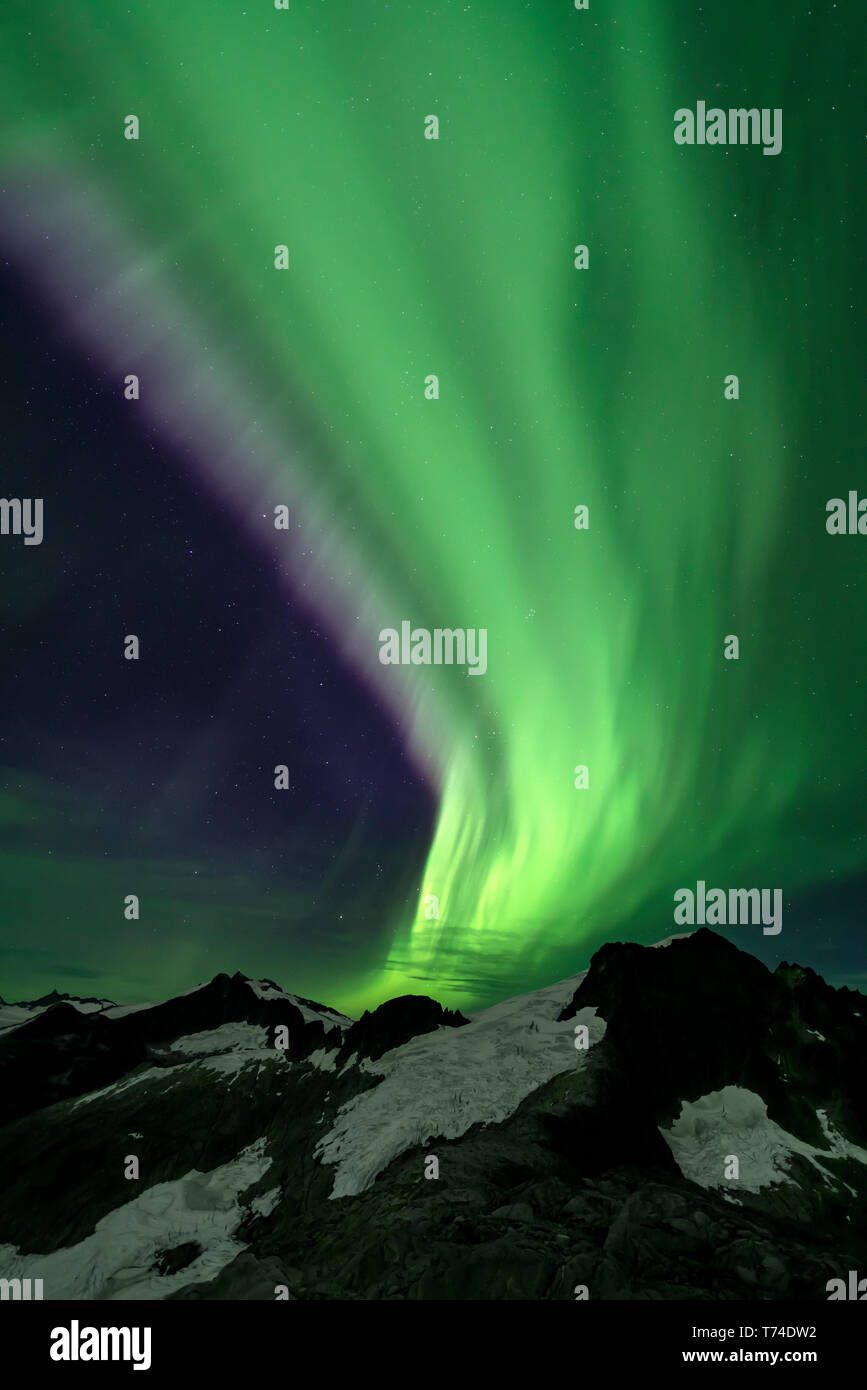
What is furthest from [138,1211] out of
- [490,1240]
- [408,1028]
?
[490,1240]

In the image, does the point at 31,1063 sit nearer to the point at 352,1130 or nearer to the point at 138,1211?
the point at 138,1211

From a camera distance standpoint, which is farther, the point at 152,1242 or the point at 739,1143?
the point at 739,1143

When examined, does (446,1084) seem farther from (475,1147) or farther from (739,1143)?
(739,1143)

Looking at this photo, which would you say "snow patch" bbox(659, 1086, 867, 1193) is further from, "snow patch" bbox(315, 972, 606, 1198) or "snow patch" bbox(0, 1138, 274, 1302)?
"snow patch" bbox(0, 1138, 274, 1302)

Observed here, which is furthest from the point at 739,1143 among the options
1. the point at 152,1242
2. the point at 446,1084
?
the point at 152,1242

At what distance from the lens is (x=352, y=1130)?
240 feet

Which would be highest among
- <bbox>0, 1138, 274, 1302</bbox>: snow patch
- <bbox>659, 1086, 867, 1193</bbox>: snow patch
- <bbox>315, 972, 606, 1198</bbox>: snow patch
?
<bbox>315, 972, 606, 1198</bbox>: snow patch

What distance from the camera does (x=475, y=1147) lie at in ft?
202

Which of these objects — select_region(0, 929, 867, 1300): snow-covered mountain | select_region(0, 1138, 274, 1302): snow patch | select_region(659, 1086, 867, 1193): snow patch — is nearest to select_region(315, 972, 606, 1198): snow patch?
select_region(0, 929, 867, 1300): snow-covered mountain

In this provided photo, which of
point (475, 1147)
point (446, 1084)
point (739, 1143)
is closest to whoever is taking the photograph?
point (475, 1147)

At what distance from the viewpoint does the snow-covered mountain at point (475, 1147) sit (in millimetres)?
49156

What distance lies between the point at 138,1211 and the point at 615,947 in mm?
59084

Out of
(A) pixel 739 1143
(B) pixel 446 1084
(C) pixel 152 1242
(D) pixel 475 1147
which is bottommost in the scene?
(C) pixel 152 1242

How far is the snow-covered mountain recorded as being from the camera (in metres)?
49.2
